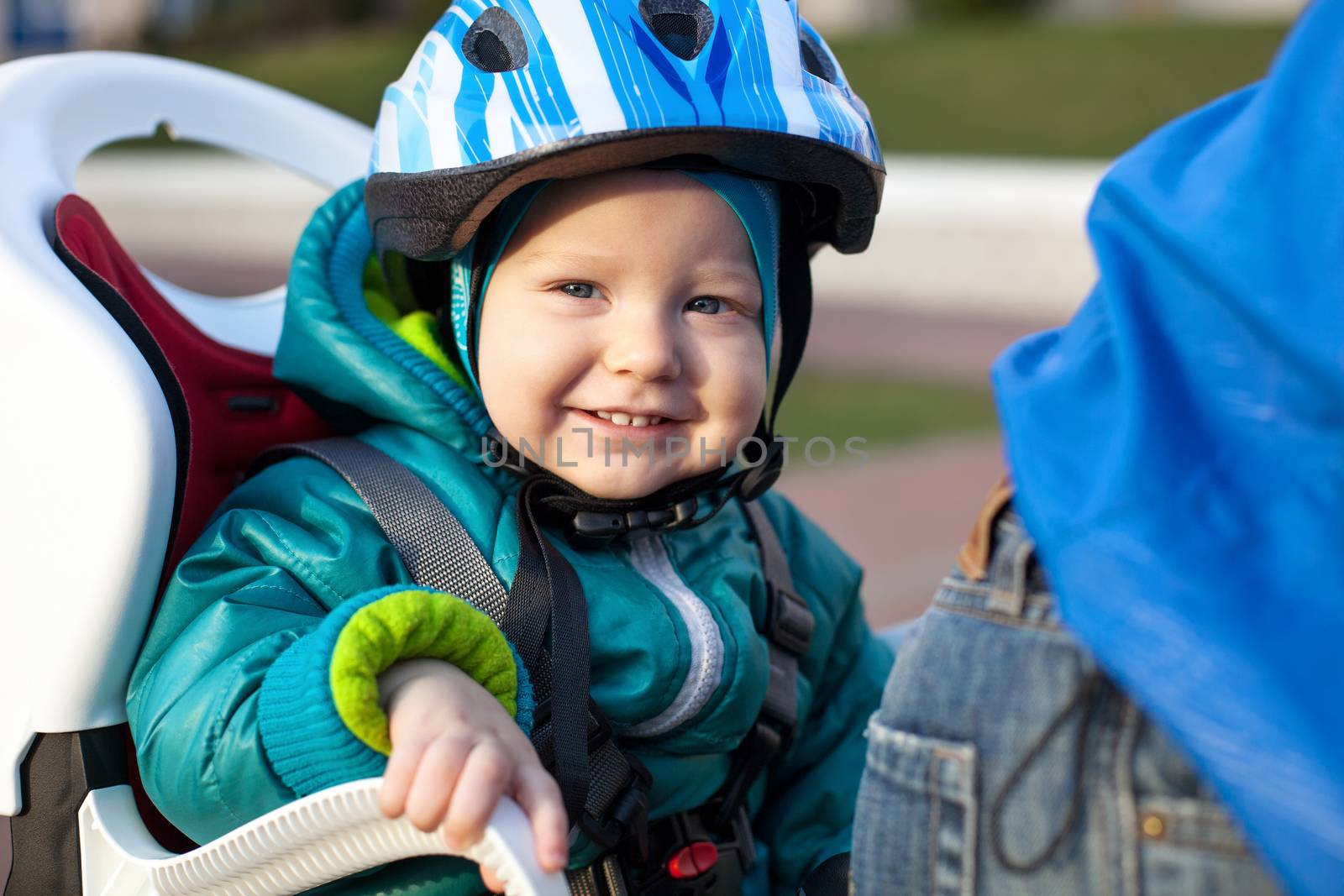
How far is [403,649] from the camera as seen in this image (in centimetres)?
137

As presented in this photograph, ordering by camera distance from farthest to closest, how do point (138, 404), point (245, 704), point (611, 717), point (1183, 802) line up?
point (611, 717), point (138, 404), point (245, 704), point (1183, 802)

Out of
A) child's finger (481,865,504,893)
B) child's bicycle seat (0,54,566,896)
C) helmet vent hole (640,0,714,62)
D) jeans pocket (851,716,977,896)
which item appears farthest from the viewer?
helmet vent hole (640,0,714,62)

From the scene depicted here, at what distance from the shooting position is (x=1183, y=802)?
1052 millimetres

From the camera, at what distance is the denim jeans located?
3.47 feet

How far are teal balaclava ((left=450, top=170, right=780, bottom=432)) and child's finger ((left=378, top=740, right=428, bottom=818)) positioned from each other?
2.35 feet

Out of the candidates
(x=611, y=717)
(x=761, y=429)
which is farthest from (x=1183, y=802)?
(x=761, y=429)

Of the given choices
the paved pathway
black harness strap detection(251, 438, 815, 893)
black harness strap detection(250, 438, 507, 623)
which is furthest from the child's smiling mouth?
the paved pathway

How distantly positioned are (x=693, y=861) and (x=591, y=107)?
3.13 feet

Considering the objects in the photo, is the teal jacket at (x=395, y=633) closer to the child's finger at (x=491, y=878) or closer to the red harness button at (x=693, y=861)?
the red harness button at (x=693, y=861)

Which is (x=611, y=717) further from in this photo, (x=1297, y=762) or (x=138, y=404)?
(x=1297, y=762)

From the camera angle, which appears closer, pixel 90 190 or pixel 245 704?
pixel 245 704

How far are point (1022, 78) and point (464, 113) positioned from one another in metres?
14.7

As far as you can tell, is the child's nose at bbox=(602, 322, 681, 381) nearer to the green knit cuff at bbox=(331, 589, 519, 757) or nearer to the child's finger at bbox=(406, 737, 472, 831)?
the green knit cuff at bbox=(331, 589, 519, 757)

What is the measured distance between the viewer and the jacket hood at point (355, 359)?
6.05ft
